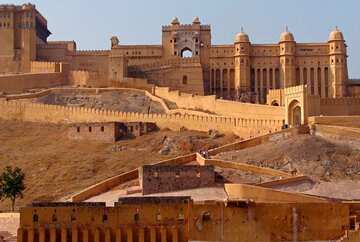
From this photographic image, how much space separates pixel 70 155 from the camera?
47906 mm

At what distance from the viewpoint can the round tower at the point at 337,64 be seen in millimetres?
63094

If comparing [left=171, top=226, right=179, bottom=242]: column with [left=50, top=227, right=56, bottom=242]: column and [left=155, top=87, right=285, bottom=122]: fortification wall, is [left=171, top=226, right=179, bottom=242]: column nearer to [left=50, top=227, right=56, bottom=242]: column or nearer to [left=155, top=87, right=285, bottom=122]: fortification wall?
[left=50, top=227, right=56, bottom=242]: column

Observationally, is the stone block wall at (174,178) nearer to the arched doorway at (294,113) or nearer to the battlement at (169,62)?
the arched doorway at (294,113)

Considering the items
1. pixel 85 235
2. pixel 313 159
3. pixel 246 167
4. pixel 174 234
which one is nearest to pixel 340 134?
pixel 313 159

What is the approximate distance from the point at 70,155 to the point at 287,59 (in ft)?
75.0

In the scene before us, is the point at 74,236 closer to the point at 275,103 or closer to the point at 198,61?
the point at 275,103

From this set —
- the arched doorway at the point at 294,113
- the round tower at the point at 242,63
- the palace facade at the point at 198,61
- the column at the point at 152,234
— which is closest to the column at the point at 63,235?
the column at the point at 152,234

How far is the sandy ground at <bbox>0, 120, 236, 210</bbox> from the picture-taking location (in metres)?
42.8

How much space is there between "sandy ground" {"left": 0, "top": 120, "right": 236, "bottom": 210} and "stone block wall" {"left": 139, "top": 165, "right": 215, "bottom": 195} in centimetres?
567

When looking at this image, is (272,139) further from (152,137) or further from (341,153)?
(152,137)

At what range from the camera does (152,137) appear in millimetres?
50594

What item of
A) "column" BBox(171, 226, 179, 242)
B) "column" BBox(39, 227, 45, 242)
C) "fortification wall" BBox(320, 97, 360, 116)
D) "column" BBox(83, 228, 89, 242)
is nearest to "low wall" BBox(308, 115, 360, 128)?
"fortification wall" BBox(320, 97, 360, 116)

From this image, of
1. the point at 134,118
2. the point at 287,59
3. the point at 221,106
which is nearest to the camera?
the point at 134,118

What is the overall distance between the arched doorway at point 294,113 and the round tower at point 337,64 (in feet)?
46.8
